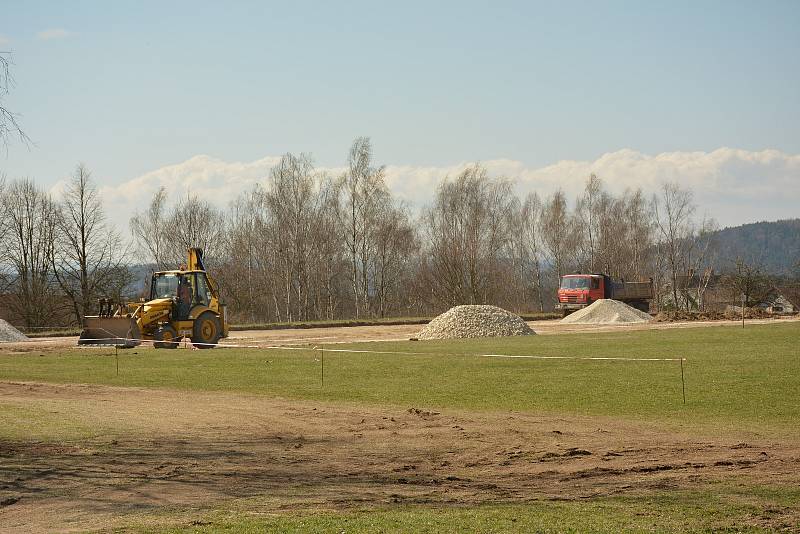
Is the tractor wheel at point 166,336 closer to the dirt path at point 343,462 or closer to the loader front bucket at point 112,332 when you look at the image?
the loader front bucket at point 112,332

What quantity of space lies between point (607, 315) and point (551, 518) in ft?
174

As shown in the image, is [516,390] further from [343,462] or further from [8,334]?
[8,334]

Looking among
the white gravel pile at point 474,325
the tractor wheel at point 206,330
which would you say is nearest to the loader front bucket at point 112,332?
the tractor wheel at point 206,330

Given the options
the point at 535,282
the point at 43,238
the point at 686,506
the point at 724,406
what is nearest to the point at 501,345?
the point at 724,406

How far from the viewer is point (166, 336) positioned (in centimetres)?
3891

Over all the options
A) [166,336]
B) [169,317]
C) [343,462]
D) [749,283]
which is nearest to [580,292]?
[749,283]

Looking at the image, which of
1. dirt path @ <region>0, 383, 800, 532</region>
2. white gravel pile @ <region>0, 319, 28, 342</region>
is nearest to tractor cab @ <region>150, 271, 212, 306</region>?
white gravel pile @ <region>0, 319, 28, 342</region>

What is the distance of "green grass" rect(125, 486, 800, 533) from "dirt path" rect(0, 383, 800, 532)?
0.41 metres

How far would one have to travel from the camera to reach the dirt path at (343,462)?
10.9m

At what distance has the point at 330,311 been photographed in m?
85.1

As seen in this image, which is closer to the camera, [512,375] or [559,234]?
[512,375]

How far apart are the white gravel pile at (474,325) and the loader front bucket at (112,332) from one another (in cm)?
1429

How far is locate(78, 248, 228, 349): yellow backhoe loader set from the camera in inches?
1497

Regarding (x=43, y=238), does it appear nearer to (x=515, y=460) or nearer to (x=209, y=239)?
(x=209, y=239)
